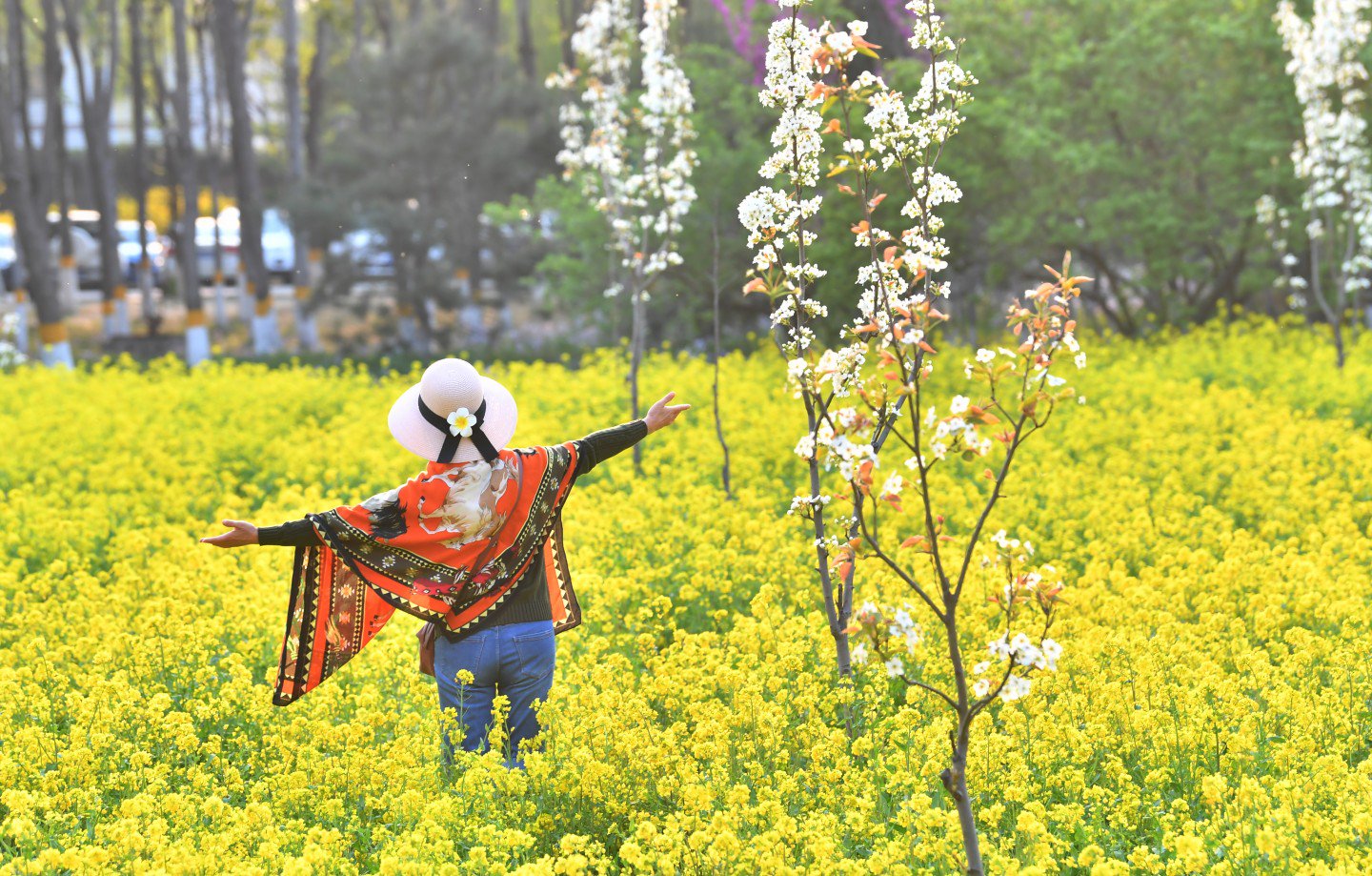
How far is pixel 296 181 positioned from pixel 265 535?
21.0 metres

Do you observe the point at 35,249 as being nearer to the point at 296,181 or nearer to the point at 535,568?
the point at 296,181

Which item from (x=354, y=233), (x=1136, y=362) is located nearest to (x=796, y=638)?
(x=1136, y=362)

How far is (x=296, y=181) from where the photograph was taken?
24422 mm

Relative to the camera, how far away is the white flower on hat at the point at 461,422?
491cm

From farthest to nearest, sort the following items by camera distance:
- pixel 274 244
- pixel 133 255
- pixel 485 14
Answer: pixel 274 244 → pixel 133 255 → pixel 485 14

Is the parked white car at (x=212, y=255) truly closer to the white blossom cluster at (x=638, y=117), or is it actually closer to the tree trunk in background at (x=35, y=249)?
the tree trunk in background at (x=35, y=249)

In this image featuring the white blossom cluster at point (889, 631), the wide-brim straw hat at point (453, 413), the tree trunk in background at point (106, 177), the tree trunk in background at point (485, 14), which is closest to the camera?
the white blossom cluster at point (889, 631)

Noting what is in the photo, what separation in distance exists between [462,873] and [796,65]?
3.51 metres

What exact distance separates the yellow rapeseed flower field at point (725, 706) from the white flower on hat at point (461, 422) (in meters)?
1.15

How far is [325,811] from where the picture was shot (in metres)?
4.66

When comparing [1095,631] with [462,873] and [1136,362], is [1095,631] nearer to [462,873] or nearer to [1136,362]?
[462,873]

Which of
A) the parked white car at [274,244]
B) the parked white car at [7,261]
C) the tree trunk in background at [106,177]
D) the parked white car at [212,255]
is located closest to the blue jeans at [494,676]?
the tree trunk in background at [106,177]

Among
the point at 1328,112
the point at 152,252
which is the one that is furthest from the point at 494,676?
the point at 152,252

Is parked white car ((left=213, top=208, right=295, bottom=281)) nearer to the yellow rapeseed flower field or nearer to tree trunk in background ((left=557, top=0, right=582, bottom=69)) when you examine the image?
tree trunk in background ((left=557, top=0, right=582, bottom=69))
